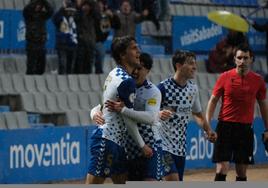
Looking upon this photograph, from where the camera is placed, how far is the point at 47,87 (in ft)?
59.0

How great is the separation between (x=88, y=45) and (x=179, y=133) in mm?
7104

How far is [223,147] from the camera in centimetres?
1283

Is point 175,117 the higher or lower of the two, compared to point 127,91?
lower

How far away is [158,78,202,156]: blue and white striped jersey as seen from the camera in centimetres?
1140

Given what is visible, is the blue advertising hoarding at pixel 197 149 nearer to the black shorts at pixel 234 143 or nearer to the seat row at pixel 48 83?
the seat row at pixel 48 83

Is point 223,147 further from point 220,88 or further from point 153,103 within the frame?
point 153,103

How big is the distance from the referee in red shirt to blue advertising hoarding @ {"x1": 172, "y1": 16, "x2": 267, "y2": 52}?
8933 mm

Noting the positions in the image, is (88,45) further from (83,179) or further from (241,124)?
(241,124)

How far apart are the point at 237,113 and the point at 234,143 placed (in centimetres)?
37

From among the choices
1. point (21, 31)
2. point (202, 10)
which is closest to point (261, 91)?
point (21, 31)

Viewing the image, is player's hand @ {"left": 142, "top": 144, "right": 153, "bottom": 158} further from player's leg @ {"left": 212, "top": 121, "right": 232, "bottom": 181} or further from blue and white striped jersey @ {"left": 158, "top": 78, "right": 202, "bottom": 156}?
player's leg @ {"left": 212, "top": 121, "right": 232, "bottom": 181}

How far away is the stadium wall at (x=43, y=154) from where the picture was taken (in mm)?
15031

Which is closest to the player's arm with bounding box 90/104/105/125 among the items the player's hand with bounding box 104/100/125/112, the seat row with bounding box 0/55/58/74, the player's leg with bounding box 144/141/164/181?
the player's hand with bounding box 104/100/125/112

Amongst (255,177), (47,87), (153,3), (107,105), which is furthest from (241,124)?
(153,3)
